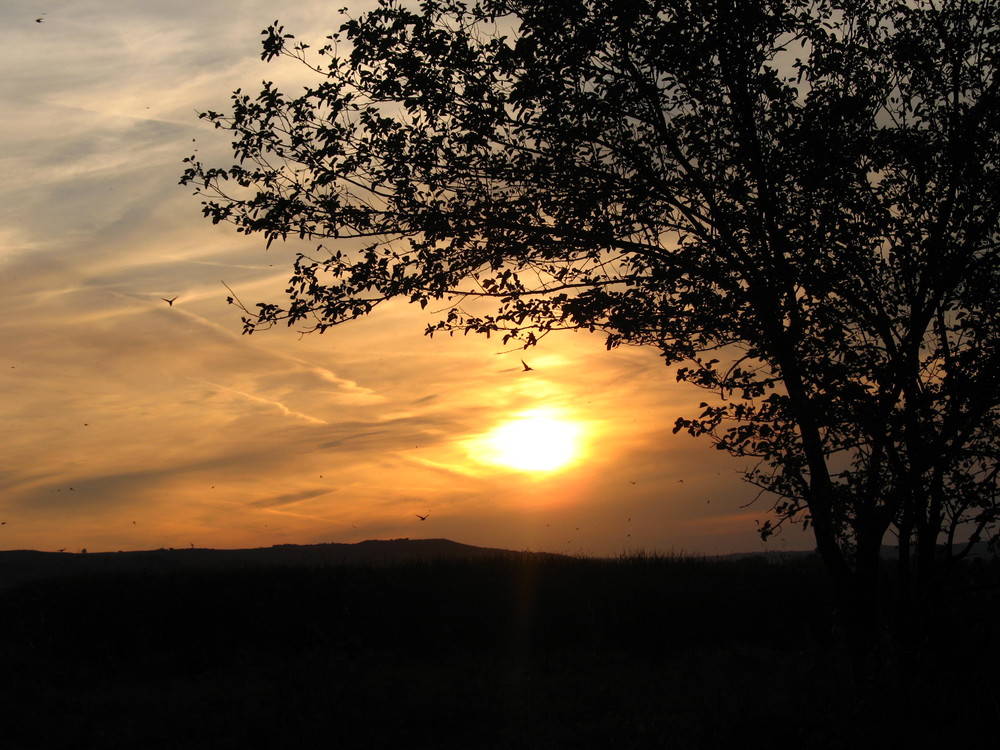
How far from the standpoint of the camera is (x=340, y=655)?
24.0 meters

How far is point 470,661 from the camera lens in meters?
23.5

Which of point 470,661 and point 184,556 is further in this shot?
point 184,556

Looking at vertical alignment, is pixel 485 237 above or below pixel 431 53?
below

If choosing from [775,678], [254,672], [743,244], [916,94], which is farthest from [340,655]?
[916,94]

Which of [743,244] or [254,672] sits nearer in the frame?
[743,244]

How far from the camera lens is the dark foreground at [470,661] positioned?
12195 millimetres

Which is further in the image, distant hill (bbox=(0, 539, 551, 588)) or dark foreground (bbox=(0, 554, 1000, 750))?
distant hill (bbox=(0, 539, 551, 588))

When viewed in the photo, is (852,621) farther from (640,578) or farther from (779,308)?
(640,578)

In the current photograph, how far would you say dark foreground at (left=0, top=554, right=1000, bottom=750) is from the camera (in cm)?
1220

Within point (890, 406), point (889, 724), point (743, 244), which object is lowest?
point (889, 724)

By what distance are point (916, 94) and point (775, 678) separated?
45.3ft

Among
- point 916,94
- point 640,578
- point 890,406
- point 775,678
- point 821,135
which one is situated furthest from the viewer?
point 640,578

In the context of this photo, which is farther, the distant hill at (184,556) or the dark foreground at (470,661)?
the distant hill at (184,556)

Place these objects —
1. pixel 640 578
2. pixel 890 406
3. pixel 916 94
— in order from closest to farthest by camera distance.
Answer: pixel 890 406
pixel 916 94
pixel 640 578
